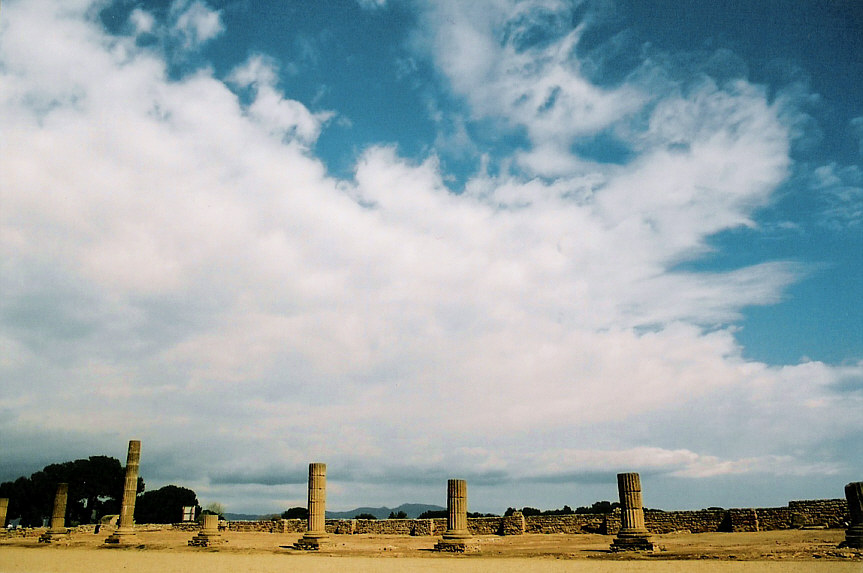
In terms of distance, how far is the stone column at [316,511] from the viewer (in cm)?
2203

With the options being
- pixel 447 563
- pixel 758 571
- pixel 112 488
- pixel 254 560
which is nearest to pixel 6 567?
pixel 254 560

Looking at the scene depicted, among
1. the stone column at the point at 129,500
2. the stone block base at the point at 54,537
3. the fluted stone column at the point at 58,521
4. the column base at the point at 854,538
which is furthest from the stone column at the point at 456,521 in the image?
the fluted stone column at the point at 58,521

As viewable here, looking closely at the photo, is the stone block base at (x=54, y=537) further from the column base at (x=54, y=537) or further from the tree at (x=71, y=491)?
the tree at (x=71, y=491)

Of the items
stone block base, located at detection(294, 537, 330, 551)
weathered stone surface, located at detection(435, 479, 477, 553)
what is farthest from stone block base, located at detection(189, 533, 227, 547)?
weathered stone surface, located at detection(435, 479, 477, 553)

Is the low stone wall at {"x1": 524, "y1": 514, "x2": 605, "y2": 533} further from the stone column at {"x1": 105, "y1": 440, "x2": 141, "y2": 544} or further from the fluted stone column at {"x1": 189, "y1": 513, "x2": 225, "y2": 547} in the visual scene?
the stone column at {"x1": 105, "y1": 440, "x2": 141, "y2": 544}

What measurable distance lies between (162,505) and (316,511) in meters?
55.6

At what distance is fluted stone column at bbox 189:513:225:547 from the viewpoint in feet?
79.3

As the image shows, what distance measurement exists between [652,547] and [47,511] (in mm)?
68598

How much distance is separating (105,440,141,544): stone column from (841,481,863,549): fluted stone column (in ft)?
88.5

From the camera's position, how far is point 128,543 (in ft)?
85.4

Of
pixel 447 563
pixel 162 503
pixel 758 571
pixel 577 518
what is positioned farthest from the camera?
pixel 162 503

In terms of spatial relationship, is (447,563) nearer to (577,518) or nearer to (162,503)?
(577,518)

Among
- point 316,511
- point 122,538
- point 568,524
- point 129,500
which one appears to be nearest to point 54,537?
point 129,500

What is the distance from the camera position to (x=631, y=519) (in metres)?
19.6
